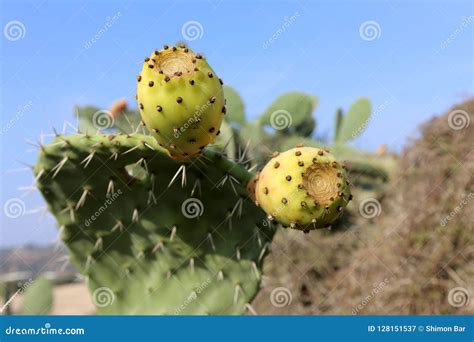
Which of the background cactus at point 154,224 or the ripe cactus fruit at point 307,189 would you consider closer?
the ripe cactus fruit at point 307,189

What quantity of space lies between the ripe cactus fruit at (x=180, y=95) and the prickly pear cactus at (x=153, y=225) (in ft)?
1.16

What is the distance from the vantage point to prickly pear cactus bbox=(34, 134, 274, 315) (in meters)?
1.56

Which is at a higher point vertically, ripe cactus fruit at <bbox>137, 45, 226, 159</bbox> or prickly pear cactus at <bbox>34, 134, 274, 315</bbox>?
ripe cactus fruit at <bbox>137, 45, 226, 159</bbox>

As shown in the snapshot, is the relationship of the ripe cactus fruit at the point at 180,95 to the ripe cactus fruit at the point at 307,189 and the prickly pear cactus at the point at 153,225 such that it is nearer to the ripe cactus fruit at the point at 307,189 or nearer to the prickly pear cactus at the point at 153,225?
the ripe cactus fruit at the point at 307,189

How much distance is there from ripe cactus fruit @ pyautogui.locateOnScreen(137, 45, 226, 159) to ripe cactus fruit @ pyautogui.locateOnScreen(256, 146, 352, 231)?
0.17 metres

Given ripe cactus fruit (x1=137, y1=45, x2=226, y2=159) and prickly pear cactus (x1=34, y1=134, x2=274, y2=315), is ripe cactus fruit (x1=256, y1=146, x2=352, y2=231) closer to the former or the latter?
ripe cactus fruit (x1=137, y1=45, x2=226, y2=159)

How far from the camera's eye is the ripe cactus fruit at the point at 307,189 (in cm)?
116

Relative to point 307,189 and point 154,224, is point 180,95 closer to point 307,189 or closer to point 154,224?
point 307,189

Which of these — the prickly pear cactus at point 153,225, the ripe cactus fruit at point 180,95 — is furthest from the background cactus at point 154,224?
the ripe cactus fruit at point 180,95

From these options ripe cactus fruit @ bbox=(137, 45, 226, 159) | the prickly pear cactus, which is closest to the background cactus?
the prickly pear cactus

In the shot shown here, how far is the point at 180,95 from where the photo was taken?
107 cm

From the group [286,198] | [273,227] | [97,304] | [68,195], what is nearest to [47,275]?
[97,304]

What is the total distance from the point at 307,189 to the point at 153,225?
0.74m

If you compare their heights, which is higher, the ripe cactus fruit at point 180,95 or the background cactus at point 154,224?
the ripe cactus fruit at point 180,95
